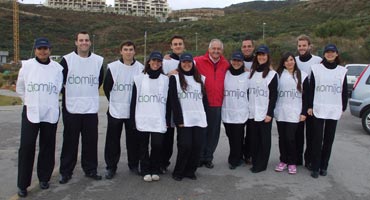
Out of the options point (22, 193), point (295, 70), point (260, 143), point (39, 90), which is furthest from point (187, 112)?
point (22, 193)

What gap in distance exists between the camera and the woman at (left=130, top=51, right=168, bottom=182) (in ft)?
19.4

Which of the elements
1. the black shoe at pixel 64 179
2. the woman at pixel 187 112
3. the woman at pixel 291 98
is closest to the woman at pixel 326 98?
the woman at pixel 291 98

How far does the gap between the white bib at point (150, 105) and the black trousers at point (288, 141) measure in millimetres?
1828

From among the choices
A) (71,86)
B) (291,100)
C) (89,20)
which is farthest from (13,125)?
(89,20)

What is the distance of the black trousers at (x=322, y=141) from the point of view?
631 centimetres

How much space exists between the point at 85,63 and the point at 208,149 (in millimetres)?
2303

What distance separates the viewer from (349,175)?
6.48 m

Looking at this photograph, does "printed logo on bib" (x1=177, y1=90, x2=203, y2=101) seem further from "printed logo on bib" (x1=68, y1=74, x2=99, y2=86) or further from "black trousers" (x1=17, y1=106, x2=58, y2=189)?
"black trousers" (x1=17, y1=106, x2=58, y2=189)

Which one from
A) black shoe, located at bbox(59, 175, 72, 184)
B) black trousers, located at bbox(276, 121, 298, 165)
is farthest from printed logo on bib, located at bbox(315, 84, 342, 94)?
black shoe, located at bbox(59, 175, 72, 184)

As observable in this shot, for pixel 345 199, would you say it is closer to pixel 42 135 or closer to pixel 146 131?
pixel 146 131

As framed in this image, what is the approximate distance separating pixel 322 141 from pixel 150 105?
8.55ft

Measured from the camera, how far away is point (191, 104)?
6.04 meters

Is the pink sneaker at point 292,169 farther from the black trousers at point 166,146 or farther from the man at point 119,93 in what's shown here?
the man at point 119,93

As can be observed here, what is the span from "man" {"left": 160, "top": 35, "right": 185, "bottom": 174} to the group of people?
15mm
